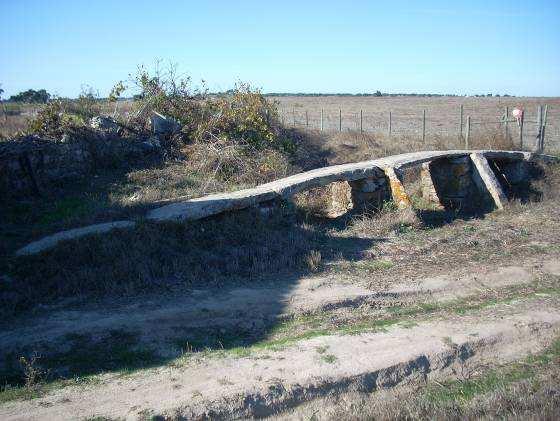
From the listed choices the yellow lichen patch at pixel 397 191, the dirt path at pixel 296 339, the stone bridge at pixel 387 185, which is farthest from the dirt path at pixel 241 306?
the yellow lichen patch at pixel 397 191

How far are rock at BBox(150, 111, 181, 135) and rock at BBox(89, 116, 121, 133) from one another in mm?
999

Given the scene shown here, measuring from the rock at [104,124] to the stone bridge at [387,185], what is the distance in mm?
5061

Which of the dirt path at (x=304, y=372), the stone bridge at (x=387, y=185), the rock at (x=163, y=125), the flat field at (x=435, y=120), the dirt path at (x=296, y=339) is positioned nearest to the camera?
the dirt path at (x=304, y=372)

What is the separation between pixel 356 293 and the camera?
598cm

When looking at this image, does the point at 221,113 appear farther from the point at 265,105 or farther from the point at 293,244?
the point at 293,244

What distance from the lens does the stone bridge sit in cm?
767

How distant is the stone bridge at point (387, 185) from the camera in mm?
7672

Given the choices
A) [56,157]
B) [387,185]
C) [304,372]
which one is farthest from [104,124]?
[304,372]

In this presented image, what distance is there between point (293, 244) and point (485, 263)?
2765mm

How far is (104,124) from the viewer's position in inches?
514

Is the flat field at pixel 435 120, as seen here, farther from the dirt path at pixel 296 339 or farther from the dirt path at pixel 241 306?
the dirt path at pixel 296 339

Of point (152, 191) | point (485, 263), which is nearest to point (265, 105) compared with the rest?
point (152, 191)

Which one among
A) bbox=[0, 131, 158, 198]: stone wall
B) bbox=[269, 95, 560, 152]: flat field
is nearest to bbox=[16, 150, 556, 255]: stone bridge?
bbox=[0, 131, 158, 198]: stone wall

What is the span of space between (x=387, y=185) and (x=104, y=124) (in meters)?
7.70
